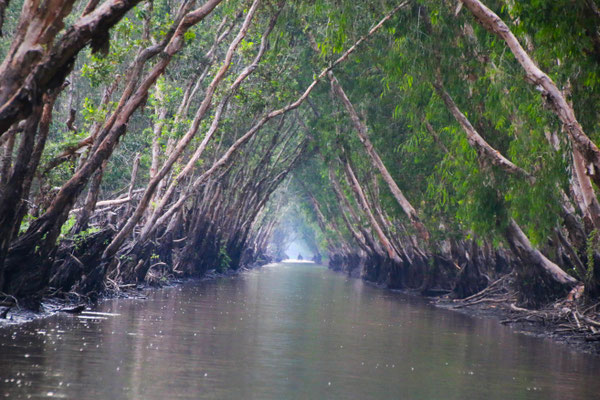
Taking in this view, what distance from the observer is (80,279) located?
1708 centimetres

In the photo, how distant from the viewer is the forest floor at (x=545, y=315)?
1484 cm

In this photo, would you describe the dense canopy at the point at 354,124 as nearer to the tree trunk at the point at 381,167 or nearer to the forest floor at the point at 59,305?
the tree trunk at the point at 381,167

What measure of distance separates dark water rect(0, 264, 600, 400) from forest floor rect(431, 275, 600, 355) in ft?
2.21

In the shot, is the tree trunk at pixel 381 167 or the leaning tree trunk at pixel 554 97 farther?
the tree trunk at pixel 381 167

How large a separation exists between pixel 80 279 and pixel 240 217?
26035 mm

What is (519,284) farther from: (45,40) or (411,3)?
(45,40)

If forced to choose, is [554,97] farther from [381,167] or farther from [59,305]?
[381,167]

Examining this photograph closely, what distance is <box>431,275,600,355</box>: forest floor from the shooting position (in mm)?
14844

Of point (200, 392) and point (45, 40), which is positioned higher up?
point (45, 40)

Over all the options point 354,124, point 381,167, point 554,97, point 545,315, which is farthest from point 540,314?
point 354,124

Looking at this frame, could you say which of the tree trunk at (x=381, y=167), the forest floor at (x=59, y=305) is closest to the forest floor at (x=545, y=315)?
the tree trunk at (x=381, y=167)

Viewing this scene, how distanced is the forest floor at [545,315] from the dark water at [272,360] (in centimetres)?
67

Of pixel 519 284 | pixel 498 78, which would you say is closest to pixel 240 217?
pixel 519 284

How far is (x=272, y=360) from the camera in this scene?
9789 mm
